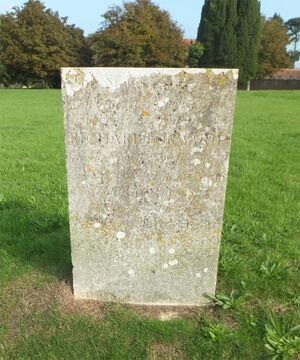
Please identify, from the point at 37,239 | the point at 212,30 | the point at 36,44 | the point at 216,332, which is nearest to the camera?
the point at 216,332

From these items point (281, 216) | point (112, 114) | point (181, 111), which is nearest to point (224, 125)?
point (181, 111)

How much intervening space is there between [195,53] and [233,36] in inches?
203

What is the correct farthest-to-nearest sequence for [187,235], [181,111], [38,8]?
[38,8], [187,235], [181,111]

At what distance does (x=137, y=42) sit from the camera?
2041 inches

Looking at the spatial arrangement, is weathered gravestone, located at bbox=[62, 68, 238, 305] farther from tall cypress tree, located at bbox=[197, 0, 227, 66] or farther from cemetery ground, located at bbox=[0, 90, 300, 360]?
tall cypress tree, located at bbox=[197, 0, 227, 66]

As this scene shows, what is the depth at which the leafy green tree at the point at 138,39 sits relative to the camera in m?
52.1

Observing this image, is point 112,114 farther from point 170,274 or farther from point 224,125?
point 170,274

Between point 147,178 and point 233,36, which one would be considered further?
point 233,36

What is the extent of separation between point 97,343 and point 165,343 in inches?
19.3

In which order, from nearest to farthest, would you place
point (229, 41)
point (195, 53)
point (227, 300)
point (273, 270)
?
point (227, 300), point (273, 270), point (229, 41), point (195, 53)

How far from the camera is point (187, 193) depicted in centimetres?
308

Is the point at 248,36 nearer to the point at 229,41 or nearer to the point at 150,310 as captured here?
the point at 229,41

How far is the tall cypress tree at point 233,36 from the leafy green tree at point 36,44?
18.4 m

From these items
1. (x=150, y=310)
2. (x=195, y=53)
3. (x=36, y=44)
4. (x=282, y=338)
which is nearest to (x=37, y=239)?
(x=150, y=310)
